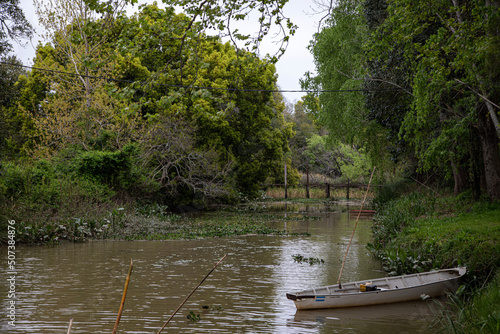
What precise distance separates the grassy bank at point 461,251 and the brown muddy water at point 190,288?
2.76 ft

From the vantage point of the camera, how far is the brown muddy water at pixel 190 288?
8453mm

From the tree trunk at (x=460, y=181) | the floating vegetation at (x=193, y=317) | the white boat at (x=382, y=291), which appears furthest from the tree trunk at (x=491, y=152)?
the floating vegetation at (x=193, y=317)

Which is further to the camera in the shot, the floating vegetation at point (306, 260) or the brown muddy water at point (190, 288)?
the floating vegetation at point (306, 260)

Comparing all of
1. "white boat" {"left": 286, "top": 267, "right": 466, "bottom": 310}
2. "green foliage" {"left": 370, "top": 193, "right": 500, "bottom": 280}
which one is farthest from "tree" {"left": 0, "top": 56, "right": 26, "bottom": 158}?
"white boat" {"left": 286, "top": 267, "right": 466, "bottom": 310}

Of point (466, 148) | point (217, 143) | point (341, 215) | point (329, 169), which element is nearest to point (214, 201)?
point (217, 143)

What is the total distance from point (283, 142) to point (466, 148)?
24.7m

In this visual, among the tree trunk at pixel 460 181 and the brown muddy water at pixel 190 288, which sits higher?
the tree trunk at pixel 460 181

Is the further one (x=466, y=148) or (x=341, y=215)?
(x=341, y=215)

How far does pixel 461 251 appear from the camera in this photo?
35.8 feet

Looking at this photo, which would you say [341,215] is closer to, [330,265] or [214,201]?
[214,201]

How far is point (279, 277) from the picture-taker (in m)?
12.5

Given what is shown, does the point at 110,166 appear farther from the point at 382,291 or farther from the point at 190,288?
the point at 382,291

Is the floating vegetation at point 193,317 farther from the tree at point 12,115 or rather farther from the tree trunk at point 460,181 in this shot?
the tree at point 12,115

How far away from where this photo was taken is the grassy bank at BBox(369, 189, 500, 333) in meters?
7.31
